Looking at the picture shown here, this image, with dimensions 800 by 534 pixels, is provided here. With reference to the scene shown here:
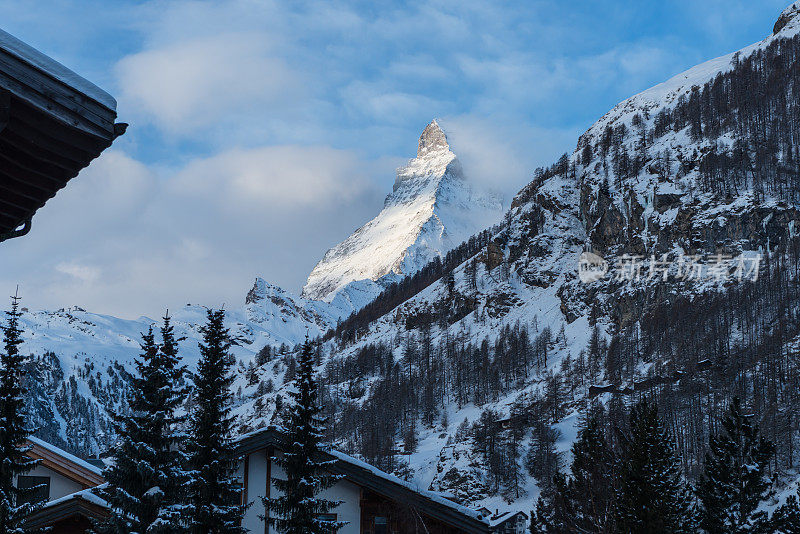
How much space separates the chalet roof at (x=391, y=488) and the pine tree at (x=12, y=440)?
6265mm

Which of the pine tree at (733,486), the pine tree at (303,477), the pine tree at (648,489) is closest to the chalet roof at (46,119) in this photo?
the pine tree at (303,477)

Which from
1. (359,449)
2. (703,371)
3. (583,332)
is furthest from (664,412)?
(583,332)

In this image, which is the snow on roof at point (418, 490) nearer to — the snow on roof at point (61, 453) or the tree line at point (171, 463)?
the tree line at point (171, 463)

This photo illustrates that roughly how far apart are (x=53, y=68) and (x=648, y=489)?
3494 centimetres

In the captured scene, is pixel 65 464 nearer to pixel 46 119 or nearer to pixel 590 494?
pixel 590 494

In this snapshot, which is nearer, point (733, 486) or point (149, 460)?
point (149, 460)

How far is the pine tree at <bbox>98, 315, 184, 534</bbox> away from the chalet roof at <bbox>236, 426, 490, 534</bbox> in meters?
3.60

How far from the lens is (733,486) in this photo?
A: 44625mm

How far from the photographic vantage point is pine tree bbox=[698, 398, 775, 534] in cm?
4297

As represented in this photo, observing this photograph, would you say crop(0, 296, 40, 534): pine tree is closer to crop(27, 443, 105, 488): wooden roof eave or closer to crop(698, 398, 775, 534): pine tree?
crop(27, 443, 105, 488): wooden roof eave

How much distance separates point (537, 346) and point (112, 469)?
6939 inches

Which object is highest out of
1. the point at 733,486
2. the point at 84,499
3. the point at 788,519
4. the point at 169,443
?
the point at 733,486

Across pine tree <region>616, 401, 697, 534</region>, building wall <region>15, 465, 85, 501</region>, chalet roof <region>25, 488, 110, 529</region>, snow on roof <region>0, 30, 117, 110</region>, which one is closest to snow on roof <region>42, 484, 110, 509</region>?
chalet roof <region>25, 488, 110, 529</region>

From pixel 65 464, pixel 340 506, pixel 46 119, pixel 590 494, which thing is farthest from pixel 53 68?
pixel 590 494
